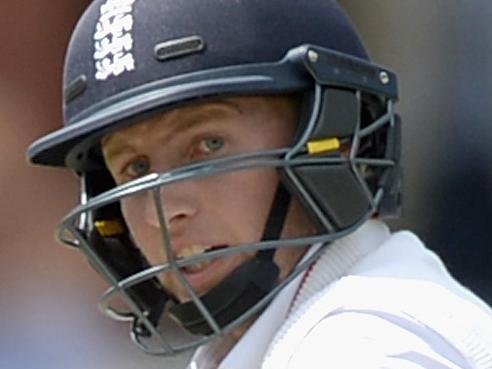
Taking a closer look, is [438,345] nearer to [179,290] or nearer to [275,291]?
[275,291]

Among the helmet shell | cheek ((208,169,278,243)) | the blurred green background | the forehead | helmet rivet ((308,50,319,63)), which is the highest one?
the helmet shell

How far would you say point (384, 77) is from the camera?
194 centimetres

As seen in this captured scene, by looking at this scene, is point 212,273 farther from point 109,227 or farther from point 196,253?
point 109,227

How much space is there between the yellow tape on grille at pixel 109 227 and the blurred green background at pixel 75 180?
65.0 inches

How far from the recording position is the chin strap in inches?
69.8

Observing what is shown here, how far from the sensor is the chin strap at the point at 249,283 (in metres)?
1.77

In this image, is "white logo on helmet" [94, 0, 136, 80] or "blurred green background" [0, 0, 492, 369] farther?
"blurred green background" [0, 0, 492, 369]

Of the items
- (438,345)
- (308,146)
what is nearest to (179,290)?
(308,146)

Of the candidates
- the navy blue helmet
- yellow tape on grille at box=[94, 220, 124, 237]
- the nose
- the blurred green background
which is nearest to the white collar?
the navy blue helmet

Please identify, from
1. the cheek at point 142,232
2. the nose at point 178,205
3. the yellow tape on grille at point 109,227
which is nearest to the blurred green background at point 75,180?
the yellow tape on grille at point 109,227

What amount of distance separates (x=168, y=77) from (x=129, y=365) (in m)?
2.14

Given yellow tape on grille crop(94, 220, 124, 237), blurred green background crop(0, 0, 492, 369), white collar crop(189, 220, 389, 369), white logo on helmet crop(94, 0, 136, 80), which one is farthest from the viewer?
blurred green background crop(0, 0, 492, 369)

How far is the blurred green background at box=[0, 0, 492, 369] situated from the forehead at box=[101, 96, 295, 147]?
1.78 meters

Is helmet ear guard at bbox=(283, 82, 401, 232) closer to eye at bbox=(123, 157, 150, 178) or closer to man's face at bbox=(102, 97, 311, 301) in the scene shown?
man's face at bbox=(102, 97, 311, 301)
